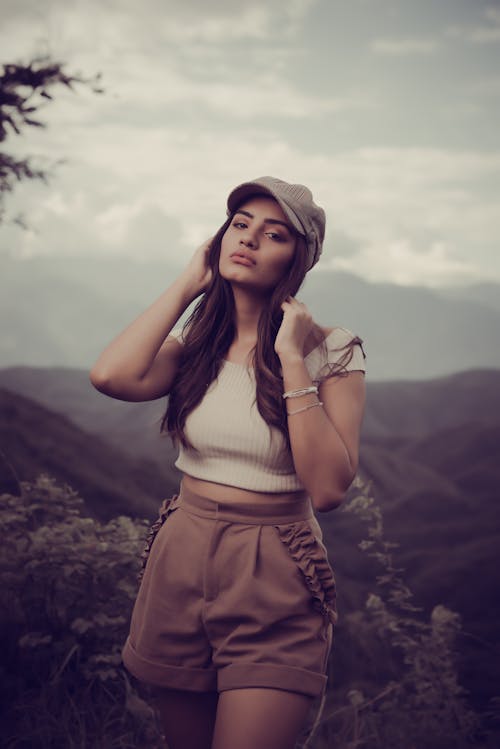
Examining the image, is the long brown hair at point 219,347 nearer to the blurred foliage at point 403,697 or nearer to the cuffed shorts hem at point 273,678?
the cuffed shorts hem at point 273,678

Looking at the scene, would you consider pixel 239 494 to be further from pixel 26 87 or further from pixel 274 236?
pixel 26 87

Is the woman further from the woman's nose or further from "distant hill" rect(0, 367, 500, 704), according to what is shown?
"distant hill" rect(0, 367, 500, 704)

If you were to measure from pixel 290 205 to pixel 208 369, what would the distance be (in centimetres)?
52

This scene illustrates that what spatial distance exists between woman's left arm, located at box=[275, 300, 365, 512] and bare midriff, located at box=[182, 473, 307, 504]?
0.13m

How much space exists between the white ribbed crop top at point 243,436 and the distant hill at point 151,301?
135 inches

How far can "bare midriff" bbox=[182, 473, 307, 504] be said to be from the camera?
190cm

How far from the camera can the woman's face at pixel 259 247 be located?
6.61ft

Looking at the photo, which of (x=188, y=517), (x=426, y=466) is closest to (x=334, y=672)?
(x=426, y=466)

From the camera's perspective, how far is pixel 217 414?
1955 mm

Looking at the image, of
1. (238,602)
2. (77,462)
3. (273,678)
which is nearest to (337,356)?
(238,602)

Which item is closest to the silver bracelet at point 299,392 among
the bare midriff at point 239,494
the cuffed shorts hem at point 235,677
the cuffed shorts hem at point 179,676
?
the bare midriff at point 239,494

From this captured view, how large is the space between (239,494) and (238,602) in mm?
279

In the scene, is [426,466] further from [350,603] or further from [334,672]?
[334,672]

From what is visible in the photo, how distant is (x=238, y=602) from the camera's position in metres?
1.79
